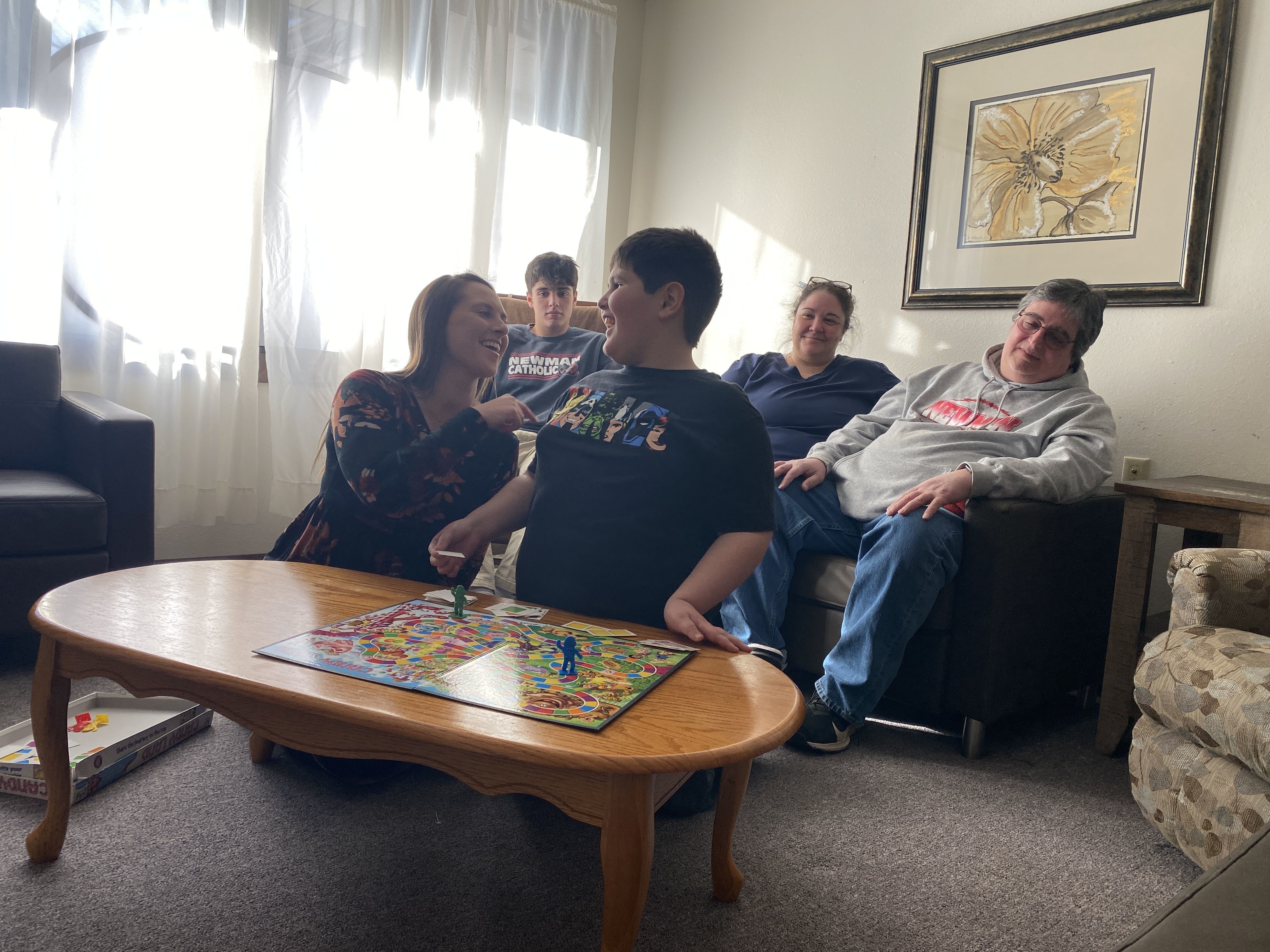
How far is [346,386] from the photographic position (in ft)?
5.09

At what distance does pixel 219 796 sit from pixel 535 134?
9.44 ft

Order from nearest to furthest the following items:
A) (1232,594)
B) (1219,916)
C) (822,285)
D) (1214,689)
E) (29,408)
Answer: (1219,916) < (1214,689) < (1232,594) < (29,408) < (822,285)

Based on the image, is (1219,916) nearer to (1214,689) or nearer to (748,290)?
(1214,689)

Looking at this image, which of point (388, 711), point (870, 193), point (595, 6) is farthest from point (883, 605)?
point (595, 6)

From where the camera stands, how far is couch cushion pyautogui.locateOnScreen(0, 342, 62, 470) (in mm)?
2404

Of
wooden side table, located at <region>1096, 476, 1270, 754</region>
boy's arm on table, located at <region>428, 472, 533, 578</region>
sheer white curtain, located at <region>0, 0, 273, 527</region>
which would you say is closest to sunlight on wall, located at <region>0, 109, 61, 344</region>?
sheer white curtain, located at <region>0, 0, 273, 527</region>

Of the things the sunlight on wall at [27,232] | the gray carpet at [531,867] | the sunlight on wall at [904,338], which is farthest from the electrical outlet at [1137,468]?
the sunlight on wall at [27,232]

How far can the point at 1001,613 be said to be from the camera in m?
1.79

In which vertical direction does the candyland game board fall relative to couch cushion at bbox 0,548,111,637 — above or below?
above

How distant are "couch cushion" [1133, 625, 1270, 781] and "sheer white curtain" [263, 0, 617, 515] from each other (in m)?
2.62

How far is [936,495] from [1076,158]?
1279mm

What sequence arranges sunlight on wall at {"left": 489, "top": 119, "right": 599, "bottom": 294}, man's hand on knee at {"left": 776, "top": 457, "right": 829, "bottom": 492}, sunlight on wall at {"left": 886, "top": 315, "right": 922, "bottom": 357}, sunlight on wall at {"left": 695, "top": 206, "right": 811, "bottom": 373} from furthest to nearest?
sunlight on wall at {"left": 489, "top": 119, "right": 599, "bottom": 294}
sunlight on wall at {"left": 695, "top": 206, "right": 811, "bottom": 373}
sunlight on wall at {"left": 886, "top": 315, "right": 922, "bottom": 357}
man's hand on knee at {"left": 776, "top": 457, "right": 829, "bottom": 492}

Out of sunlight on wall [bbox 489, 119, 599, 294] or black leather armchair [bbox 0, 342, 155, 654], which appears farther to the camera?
sunlight on wall [bbox 489, 119, 599, 294]

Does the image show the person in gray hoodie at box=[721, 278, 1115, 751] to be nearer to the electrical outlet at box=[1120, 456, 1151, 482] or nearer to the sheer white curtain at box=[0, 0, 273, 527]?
the electrical outlet at box=[1120, 456, 1151, 482]
